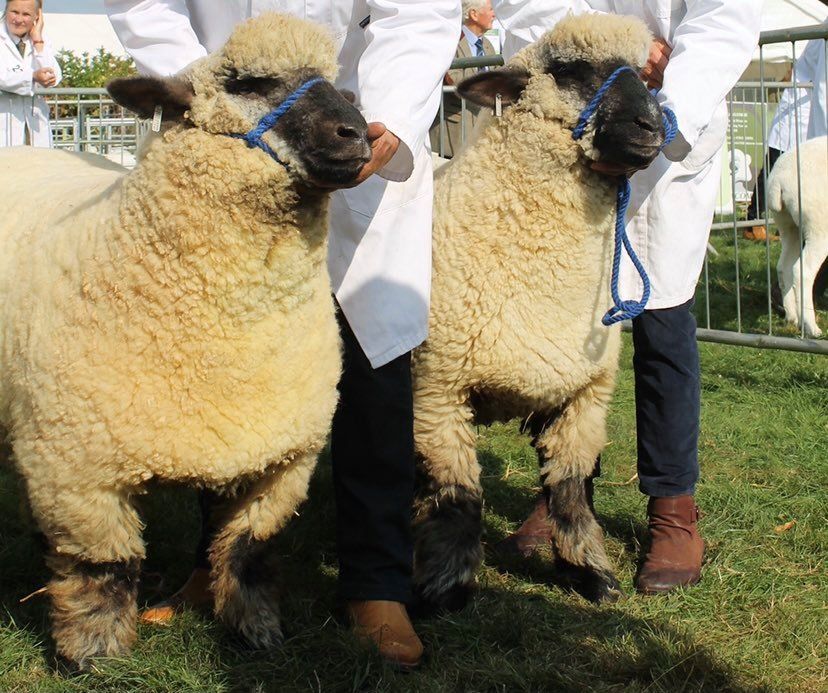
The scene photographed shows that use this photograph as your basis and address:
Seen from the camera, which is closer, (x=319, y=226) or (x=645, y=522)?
(x=319, y=226)

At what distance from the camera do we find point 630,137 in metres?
2.86

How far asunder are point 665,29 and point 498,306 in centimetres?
111

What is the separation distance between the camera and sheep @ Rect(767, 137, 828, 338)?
698 cm

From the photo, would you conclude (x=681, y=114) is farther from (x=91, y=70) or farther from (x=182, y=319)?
(x=91, y=70)

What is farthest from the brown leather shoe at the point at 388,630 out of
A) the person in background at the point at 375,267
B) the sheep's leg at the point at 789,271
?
the sheep's leg at the point at 789,271

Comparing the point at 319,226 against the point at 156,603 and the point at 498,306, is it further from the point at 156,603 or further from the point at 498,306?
the point at 156,603

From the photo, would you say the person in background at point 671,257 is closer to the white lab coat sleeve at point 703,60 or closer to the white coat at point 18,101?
the white lab coat sleeve at point 703,60

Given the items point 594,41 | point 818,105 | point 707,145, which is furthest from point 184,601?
point 818,105

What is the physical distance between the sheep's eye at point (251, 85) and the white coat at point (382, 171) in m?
0.33

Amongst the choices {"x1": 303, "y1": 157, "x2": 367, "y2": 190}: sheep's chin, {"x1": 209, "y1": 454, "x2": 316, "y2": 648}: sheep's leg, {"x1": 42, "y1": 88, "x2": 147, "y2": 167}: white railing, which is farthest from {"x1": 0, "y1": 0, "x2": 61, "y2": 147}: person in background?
{"x1": 303, "y1": 157, "x2": 367, "y2": 190}: sheep's chin

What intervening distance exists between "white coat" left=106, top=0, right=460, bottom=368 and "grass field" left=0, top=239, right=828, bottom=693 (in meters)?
0.78

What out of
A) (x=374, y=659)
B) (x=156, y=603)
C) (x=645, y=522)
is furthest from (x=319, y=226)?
(x=645, y=522)

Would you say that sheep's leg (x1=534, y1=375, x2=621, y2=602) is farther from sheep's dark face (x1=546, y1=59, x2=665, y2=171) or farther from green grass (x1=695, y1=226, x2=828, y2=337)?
green grass (x1=695, y1=226, x2=828, y2=337)

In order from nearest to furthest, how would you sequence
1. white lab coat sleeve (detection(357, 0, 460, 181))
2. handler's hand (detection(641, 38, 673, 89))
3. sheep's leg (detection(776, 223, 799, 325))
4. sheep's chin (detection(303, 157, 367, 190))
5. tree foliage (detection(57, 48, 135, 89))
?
sheep's chin (detection(303, 157, 367, 190)) → white lab coat sleeve (detection(357, 0, 460, 181)) → handler's hand (detection(641, 38, 673, 89)) → sheep's leg (detection(776, 223, 799, 325)) → tree foliage (detection(57, 48, 135, 89))
